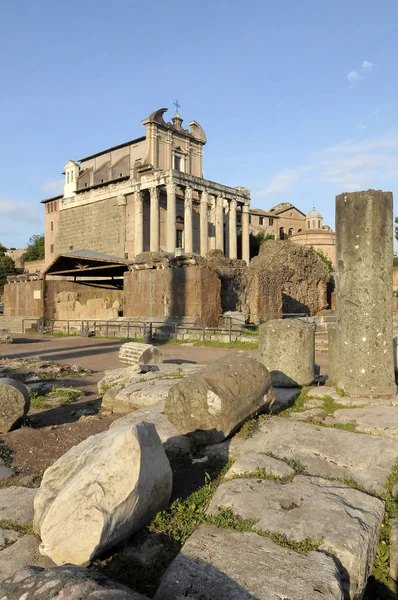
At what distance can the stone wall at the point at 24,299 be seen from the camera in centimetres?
2295

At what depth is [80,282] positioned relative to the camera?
2491 centimetres

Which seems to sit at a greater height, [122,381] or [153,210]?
[153,210]

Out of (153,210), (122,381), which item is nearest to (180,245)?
(153,210)

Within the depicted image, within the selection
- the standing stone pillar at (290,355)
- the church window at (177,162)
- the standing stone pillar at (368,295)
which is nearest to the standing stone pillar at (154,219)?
the church window at (177,162)

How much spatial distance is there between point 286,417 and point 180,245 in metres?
40.5

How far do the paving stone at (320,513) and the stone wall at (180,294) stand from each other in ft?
43.8

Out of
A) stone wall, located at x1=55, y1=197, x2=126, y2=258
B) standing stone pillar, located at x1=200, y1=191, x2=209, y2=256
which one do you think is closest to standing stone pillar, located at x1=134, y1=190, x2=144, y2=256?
stone wall, located at x1=55, y1=197, x2=126, y2=258

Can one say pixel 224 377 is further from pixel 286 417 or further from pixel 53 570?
pixel 53 570

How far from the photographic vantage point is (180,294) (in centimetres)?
1720

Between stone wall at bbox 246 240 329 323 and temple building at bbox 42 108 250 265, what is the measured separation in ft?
56.7

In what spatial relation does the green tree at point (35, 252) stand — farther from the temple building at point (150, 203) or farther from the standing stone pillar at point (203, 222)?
the standing stone pillar at point (203, 222)

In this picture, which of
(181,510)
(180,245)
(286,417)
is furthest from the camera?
(180,245)

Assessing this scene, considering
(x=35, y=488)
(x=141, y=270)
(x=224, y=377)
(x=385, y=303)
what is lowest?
(x=35, y=488)

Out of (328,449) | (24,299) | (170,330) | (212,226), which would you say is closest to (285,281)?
(170,330)
